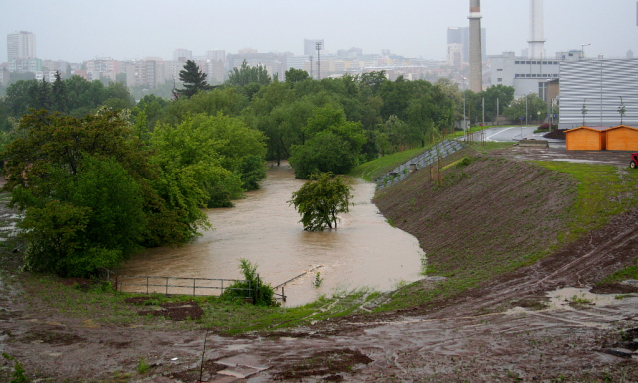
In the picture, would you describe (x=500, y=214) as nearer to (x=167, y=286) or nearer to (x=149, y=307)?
(x=167, y=286)

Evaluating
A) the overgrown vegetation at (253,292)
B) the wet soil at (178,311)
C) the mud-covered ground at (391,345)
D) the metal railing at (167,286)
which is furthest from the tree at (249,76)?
the mud-covered ground at (391,345)

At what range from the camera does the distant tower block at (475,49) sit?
528 ft

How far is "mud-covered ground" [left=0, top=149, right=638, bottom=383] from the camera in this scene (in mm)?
14266

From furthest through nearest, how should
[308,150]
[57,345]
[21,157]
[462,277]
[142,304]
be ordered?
[308,150] → [21,157] → [462,277] → [142,304] → [57,345]

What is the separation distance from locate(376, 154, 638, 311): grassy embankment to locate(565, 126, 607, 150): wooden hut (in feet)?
28.9

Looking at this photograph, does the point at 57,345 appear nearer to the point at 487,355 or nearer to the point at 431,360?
the point at 431,360

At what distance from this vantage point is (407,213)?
145ft

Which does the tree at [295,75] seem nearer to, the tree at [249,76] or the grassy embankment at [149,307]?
the tree at [249,76]

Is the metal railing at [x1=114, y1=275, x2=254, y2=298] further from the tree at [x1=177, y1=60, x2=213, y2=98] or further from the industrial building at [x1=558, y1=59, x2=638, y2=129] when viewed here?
the tree at [x1=177, y1=60, x2=213, y2=98]

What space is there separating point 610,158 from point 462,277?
2341 centimetres

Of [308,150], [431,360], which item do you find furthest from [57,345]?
[308,150]

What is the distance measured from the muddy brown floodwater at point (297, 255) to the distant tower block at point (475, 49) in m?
123

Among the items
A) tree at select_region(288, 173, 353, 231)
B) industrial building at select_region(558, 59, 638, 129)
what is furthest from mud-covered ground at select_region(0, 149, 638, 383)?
industrial building at select_region(558, 59, 638, 129)

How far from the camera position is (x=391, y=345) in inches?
642
